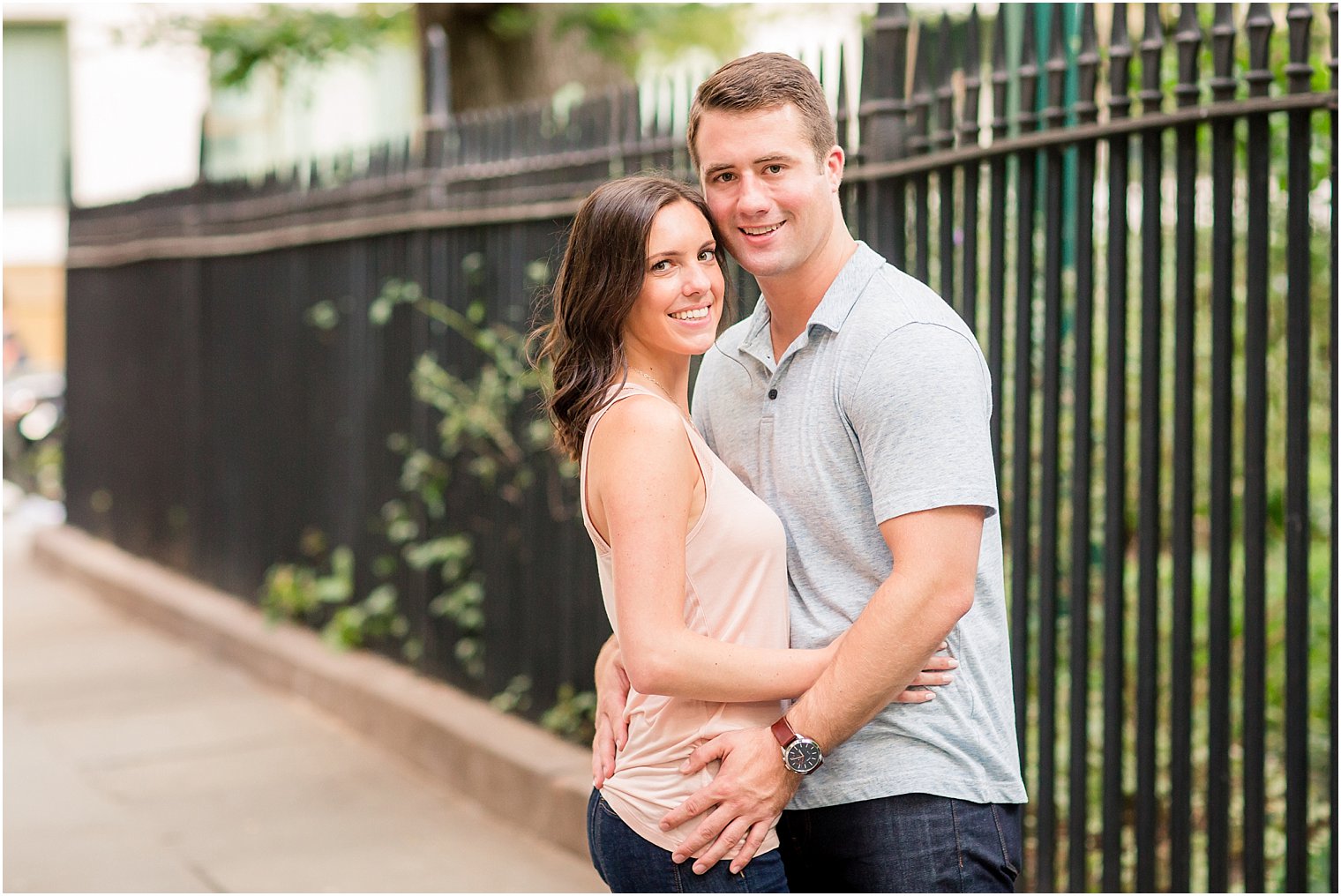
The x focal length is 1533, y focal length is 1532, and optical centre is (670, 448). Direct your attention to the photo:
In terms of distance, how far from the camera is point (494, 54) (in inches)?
364

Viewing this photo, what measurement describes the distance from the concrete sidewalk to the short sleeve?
282 centimetres

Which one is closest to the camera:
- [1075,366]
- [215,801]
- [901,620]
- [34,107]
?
[901,620]

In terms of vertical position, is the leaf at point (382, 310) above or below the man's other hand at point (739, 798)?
above

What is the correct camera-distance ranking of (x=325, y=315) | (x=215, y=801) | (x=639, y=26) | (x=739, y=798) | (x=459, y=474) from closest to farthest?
(x=739, y=798)
(x=215, y=801)
(x=459, y=474)
(x=325, y=315)
(x=639, y=26)

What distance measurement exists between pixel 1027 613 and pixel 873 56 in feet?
5.10

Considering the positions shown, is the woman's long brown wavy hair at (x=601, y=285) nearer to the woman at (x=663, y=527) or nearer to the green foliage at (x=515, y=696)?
the woman at (x=663, y=527)

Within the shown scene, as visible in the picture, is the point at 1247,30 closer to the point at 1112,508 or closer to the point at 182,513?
the point at 1112,508

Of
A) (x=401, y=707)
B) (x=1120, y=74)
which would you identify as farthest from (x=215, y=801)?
(x=1120, y=74)

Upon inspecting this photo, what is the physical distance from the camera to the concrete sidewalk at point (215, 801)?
486cm

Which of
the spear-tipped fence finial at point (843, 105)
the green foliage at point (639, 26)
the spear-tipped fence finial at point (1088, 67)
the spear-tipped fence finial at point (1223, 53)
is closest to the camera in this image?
the spear-tipped fence finial at point (1223, 53)

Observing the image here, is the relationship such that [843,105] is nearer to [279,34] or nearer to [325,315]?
[325,315]

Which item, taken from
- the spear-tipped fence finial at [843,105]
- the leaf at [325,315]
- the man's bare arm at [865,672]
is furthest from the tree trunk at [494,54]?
the man's bare arm at [865,672]

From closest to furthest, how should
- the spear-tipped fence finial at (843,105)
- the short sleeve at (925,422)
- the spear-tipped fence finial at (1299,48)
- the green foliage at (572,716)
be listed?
the short sleeve at (925,422)
the spear-tipped fence finial at (1299,48)
the spear-tipped fence finial at (843,105)
the green foliage at (572,716)

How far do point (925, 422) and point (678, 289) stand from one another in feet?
1.49
